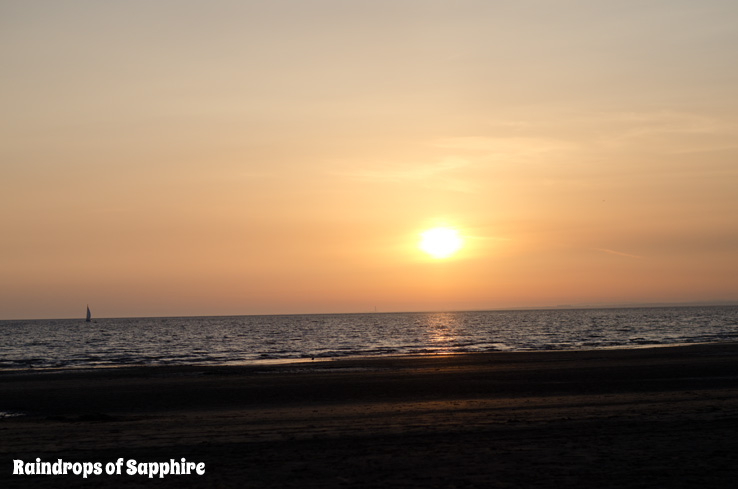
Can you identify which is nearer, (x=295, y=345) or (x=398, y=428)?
(x=398, y=428)

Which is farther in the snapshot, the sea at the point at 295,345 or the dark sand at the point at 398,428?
the sea at the point at 295,345

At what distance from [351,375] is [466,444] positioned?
2224 centimetres

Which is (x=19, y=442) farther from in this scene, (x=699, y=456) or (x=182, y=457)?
(x=699, y=456)

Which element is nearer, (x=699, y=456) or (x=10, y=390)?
(x=699, y=456)

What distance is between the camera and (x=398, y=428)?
17.5 metres

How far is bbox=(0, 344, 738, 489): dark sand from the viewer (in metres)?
12.1

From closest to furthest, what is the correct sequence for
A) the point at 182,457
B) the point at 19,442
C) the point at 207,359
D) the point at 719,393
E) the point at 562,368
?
the point at 182,457 < the point at 19,442 < the point at 719,393 < the point at 562,368 < the point at 207,359

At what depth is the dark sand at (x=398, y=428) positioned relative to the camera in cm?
1215

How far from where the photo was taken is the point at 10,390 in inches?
1267

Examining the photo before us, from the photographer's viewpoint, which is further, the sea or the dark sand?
the sea

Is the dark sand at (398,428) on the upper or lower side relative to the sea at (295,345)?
upper

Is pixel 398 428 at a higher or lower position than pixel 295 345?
higher

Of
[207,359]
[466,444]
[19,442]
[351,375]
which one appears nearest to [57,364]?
[207,359]

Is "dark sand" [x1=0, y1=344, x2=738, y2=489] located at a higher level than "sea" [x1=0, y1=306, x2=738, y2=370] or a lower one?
higher
